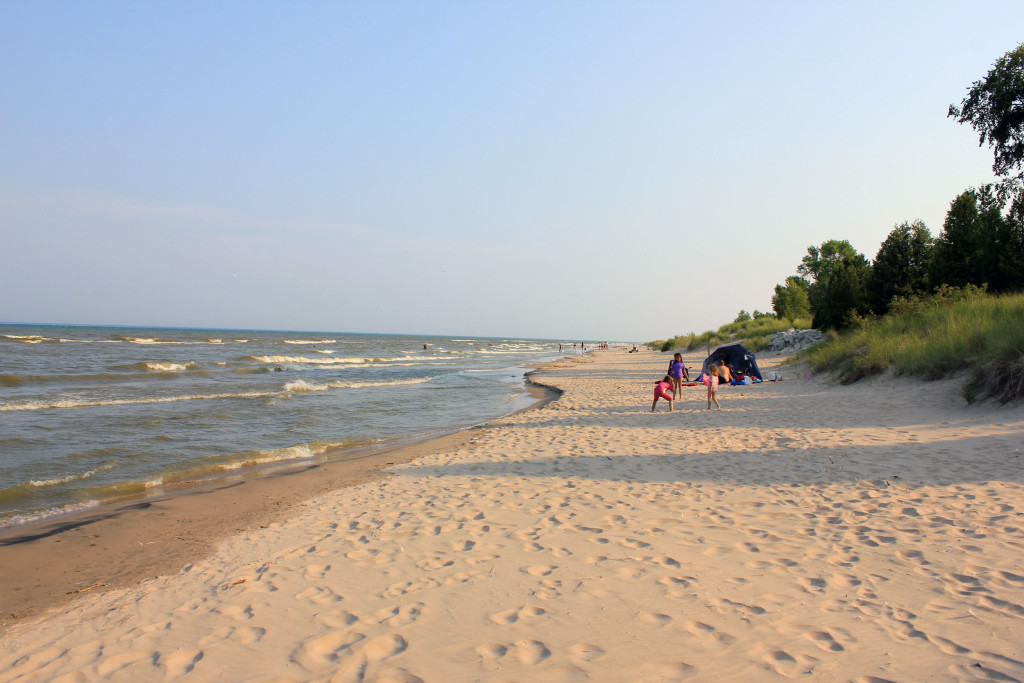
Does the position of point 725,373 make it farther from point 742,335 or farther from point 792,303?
point 792,303

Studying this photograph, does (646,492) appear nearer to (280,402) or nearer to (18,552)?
(18,552)

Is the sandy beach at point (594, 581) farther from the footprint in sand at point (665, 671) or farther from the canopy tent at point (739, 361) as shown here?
the canopy tent at point (739, 361)

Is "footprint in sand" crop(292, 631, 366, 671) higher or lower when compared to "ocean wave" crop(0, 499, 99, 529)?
higher

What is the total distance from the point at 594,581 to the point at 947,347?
12113 millimetres

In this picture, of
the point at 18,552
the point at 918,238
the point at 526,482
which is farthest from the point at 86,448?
the point at 918,238

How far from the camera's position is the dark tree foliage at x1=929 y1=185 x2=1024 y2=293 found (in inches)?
853

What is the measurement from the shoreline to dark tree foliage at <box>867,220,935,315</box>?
25.8 meters

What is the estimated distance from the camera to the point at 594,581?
4168 mm

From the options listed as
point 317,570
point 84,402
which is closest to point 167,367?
point 84,402

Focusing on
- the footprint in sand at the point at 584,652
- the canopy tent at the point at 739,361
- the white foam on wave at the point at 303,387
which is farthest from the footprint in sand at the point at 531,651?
the white foam on wave at the point at 303,387

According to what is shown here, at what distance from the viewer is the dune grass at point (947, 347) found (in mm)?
9648

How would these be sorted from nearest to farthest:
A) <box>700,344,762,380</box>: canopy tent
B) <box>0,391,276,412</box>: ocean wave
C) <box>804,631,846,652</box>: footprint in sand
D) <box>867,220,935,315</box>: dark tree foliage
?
<box>804,631,846,652</box>: footprint in sand, <box>0,391,276,412</box>: ocean wave, <box>700,344,762,380</box>: canopy tent, <box>867,220,935,315</box>: dark tree foliage

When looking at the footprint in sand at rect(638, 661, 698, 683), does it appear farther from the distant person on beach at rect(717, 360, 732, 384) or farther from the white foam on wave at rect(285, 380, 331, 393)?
the white foam on wave at rect(285, 380, 331, 393)

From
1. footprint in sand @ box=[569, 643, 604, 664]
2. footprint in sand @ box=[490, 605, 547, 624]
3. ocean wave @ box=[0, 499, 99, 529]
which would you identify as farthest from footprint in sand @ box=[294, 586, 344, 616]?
ocean wave @ box=[0, 499, 99, 529]
